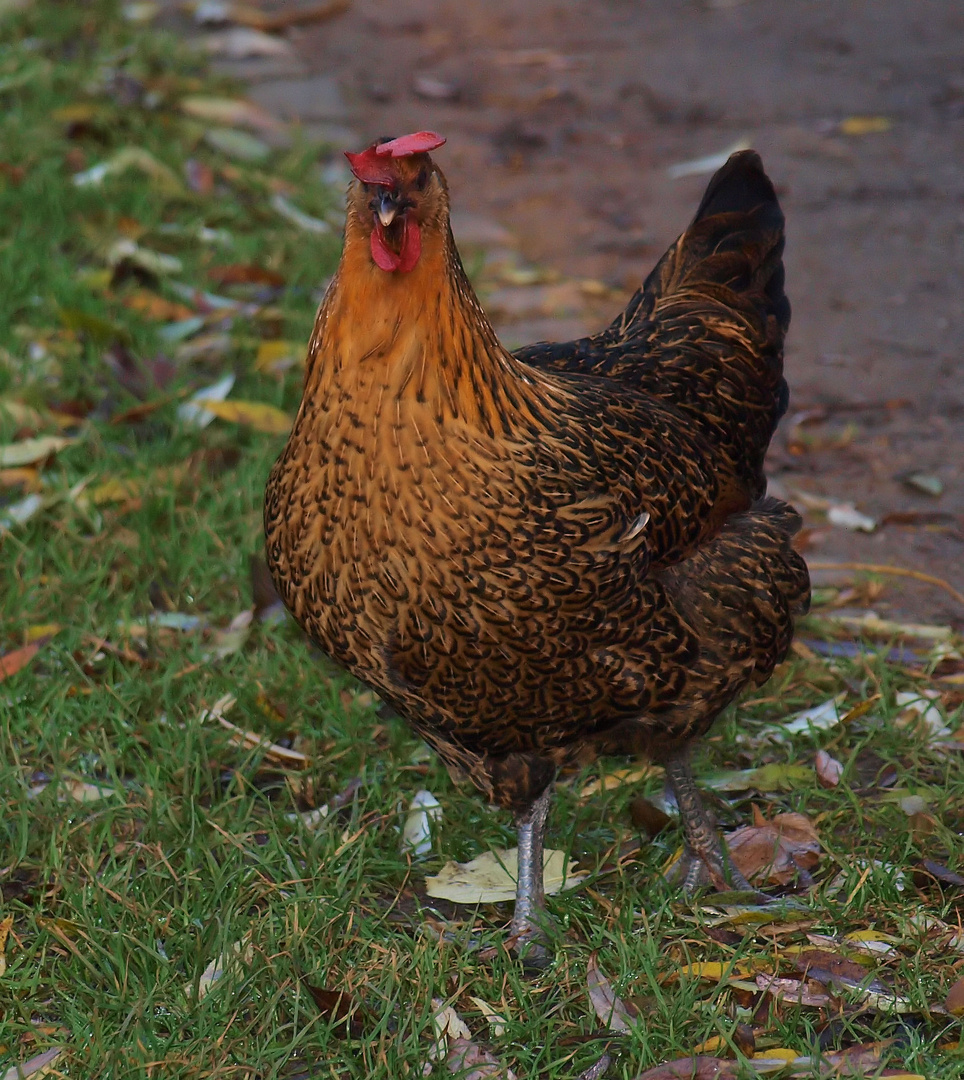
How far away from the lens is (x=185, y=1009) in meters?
2.62

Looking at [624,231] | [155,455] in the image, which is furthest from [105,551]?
[624,231]

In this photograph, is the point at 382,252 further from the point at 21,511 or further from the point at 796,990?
the point at 21,511

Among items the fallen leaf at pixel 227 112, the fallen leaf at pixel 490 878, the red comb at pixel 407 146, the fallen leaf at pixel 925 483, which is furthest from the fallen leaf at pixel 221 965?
the fallen leaf at pixel 227 112

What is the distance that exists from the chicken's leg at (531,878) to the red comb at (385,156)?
4.16 feet

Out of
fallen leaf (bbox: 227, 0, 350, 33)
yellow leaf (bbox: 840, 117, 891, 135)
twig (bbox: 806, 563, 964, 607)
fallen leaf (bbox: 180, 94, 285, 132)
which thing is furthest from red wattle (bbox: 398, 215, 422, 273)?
fallen leaf (bbox: 227, 0, 350, 33)

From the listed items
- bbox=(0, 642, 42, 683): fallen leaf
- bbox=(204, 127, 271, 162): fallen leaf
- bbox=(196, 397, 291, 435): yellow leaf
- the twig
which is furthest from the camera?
bbox=(204, 127, 271, 162): fallen leaf

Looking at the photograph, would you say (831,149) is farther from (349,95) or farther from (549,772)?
(549,772)

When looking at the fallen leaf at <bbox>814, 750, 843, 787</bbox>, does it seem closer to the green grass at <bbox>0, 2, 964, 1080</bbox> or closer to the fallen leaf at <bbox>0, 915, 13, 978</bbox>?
the green grass at <bbox>0, 2, 964, 1080</bbox>

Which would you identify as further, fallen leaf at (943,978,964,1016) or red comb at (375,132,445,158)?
fallen leaf at (943,978,964,1016)

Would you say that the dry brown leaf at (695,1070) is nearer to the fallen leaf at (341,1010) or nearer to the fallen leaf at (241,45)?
the fallen leaf at (341,1010)

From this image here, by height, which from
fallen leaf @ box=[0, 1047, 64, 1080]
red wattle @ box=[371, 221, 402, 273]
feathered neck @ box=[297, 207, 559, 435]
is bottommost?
fallen leaf @ box=[0, 1047, 64, 1080]

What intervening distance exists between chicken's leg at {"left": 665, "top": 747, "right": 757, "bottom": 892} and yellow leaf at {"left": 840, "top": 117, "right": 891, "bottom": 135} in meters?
4.93

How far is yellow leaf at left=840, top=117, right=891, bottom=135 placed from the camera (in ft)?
23.5

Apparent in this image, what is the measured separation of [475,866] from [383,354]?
4.18 feet
